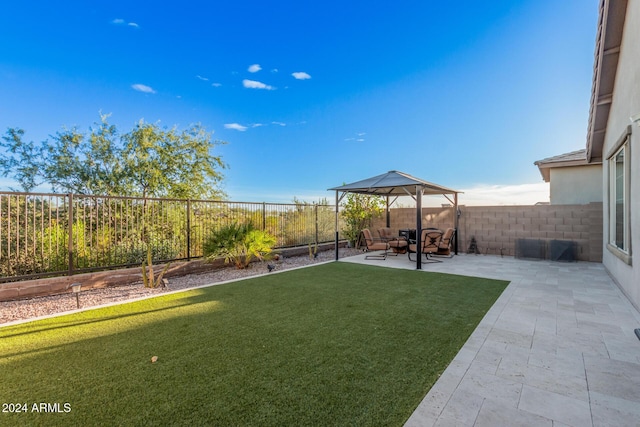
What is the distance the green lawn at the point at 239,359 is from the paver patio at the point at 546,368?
0.20 metres

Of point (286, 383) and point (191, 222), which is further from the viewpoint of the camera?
point (191, 222)

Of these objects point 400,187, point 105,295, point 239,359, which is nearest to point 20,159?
point 105,295

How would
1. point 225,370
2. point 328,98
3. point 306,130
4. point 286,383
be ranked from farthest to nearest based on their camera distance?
1. point 306,130
2. point 328,98
3. point 225,370
4. point 286,383

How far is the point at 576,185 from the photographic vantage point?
33.7 ft

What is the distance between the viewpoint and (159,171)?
38.9 feet

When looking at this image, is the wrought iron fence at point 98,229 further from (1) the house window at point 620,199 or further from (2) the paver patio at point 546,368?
(1) the house window at point 620,199

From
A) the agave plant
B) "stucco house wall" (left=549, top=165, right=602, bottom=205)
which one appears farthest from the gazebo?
"stucco house wall" (left=549, top=165, right=602, bottom=205)

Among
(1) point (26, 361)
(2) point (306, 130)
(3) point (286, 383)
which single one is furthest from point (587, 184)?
(1) point (26, 361)

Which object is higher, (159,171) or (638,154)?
(159,171)

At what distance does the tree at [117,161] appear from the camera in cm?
1077

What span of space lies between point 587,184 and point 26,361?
1459 centimetres

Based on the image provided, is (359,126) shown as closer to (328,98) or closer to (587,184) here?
(328,98)

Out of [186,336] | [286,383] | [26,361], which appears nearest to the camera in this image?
[286,383]

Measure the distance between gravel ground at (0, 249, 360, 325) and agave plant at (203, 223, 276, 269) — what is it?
0.33 meters
